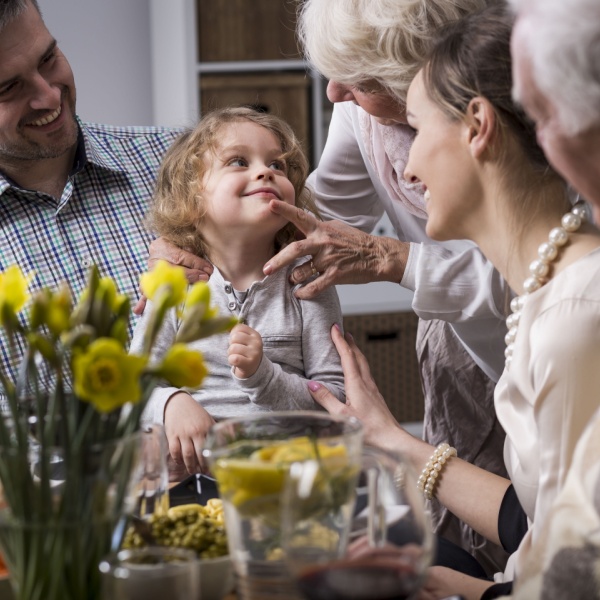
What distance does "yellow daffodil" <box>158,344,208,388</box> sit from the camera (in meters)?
0.92

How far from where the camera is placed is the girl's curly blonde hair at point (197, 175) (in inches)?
83.1

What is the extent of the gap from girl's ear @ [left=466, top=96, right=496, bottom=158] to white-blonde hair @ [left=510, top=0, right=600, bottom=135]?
34cm

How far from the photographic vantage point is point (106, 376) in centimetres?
87

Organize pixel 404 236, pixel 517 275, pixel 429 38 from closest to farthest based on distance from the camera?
pixel 517 275 → pixel 429 38 → pixel 404 236

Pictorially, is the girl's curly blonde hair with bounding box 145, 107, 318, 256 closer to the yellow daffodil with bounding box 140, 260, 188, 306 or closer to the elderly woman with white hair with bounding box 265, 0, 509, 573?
the elderly woman with white hair with bounding box 265, 0, 509, 573

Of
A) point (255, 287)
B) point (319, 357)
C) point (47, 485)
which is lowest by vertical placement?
point (319, 357)

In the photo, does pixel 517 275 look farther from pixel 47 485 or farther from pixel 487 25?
pixel 47 485

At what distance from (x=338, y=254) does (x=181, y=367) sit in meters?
1.10

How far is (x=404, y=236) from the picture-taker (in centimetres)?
236

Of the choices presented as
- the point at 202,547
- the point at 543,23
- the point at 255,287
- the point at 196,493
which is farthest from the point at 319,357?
the point at 543,23

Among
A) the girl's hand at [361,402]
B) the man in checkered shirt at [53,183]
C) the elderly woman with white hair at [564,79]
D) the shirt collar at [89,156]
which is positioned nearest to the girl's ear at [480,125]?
the elderly woman with white hair at [564,79]

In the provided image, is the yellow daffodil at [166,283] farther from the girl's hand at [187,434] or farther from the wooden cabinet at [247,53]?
the wooden cabinet at [247,53]

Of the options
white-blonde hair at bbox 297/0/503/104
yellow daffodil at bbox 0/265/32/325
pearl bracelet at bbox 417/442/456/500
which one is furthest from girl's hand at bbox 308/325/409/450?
yellow daffodil at bbox 0/265/32/325

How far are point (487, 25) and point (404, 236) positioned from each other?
943mm
